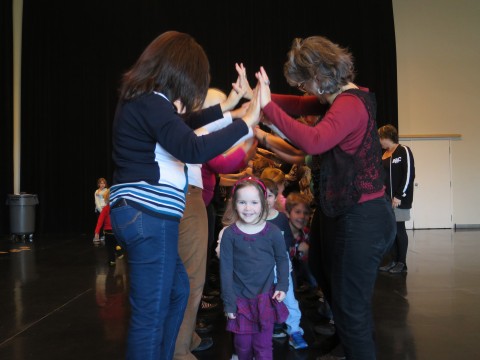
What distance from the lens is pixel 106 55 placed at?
954 centimetres

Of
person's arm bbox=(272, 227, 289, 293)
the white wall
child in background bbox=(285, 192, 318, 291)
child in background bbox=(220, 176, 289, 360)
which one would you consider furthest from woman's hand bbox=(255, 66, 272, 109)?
the white wall

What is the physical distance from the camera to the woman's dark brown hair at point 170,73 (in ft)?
4.75

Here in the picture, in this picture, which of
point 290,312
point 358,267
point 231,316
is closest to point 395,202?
point 290,312

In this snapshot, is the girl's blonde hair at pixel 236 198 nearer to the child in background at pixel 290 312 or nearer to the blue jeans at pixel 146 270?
the child in background at pixel 290 312

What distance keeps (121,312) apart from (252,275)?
146cm

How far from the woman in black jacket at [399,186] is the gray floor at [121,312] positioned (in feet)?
0.65

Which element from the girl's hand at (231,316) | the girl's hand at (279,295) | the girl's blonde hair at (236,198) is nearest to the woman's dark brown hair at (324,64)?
the girl's blonde hair at (236,198)

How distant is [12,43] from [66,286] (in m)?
7.11

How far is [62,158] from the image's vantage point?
9.54 m

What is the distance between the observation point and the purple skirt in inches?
82.7

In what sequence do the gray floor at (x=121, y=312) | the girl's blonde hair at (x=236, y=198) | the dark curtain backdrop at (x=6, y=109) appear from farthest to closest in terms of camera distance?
the dark curtain backdrop at (x=6, y=109), the gray floor at (x=121, y=312), the girl's blonde hair at (x=236, y=198)

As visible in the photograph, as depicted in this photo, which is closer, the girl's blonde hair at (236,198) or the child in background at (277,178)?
the girl's blonde hair at (236,198)

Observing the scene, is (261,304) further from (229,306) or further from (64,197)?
(64,197)

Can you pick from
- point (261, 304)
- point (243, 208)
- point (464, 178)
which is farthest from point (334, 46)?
point (464, 178)
